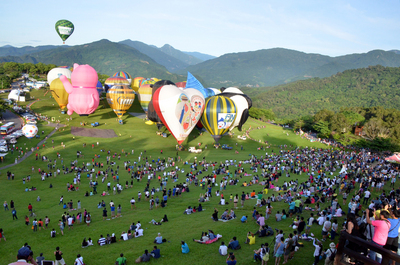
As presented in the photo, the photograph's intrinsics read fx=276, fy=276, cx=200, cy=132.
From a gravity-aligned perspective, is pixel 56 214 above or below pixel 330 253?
below

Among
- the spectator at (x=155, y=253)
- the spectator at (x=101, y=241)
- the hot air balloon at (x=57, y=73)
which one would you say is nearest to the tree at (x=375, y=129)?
the spectator at (x=155, y=253)

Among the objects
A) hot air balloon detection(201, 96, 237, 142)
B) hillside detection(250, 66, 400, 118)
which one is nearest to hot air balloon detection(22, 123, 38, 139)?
hot air balloon detection(201, 96, 237, 142)

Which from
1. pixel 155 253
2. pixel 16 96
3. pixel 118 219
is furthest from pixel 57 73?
pixel 155 253

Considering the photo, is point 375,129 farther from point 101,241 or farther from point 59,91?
point 59,91

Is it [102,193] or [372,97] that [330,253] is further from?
[372,97]

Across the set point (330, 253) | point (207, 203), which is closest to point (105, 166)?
point (207, 203)

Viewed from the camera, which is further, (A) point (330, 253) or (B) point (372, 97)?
(B) point (372, 97)

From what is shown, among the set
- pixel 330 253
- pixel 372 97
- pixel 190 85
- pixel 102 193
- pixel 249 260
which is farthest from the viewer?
pixel 372 97
